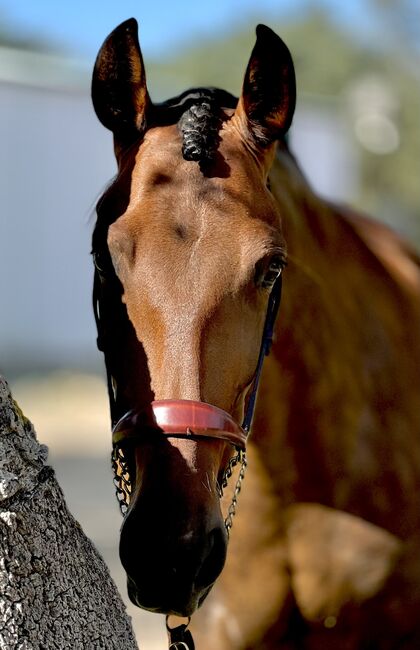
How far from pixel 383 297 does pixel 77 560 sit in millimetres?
1955

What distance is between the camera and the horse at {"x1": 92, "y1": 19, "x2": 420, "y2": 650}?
7.33 ft

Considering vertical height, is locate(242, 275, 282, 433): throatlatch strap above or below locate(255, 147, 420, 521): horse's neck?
above

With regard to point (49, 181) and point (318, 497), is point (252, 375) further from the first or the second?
point (49, 181)

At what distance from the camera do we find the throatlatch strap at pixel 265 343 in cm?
254

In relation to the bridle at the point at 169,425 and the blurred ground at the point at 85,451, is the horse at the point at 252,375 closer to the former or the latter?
the bridle at the point at 169,425

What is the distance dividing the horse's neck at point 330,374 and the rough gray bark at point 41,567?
3.87 feet

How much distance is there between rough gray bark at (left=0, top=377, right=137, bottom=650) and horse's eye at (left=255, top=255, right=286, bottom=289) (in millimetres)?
694

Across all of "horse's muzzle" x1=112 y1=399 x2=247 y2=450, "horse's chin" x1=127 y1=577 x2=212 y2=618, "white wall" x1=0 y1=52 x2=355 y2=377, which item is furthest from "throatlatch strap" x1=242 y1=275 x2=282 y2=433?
"white wall" x1=0 y1=52 x2=355 y2=377

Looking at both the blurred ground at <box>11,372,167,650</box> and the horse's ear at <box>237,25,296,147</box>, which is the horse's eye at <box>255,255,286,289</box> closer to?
the horse's ear at <box>237,25,296,147</box>

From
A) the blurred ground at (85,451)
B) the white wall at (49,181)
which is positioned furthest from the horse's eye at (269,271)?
the white wall at (49,181)

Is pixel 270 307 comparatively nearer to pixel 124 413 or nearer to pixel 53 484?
pixel 124 413

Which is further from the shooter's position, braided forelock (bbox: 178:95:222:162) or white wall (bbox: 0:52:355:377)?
white wall (bbox: 0:52:355:377)

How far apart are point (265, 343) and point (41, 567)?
36.9 inches

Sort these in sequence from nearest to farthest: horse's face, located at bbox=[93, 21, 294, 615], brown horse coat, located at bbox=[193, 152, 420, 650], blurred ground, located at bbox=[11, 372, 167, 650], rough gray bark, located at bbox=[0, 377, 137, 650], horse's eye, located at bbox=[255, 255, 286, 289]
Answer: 1. rough gray bark, located at bbox=[0, 377, 137, 650]
2. horse's face, located at bbox=[93, 21, 294, 615]
3. horse's eye, located at bbox=[255, 255, 286, 289]
4. brown horse coat, located at bbox=[193, 152, 420, 650]
5. blurred ground, located at bbox=[11, 372, 167, 650]
